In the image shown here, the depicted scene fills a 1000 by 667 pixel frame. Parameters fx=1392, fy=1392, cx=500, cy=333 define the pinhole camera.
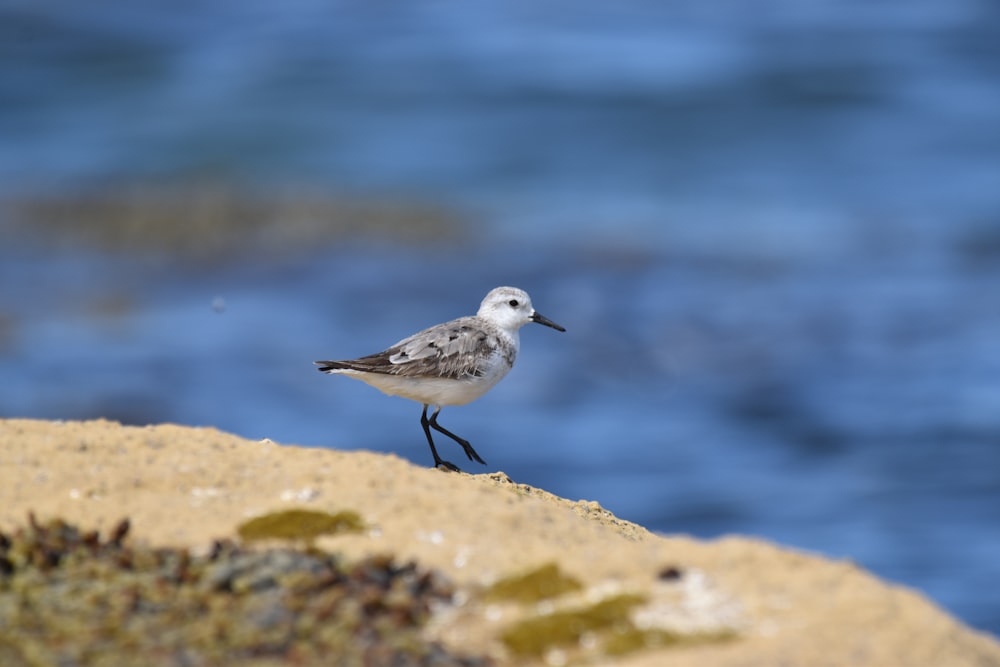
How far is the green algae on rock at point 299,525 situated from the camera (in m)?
7.46

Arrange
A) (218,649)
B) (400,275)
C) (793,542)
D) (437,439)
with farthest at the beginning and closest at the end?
(400,275) → (437,439) → (793,542) → (218,649)

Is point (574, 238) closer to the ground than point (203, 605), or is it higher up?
higher up

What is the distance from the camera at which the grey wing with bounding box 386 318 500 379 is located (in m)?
10.4

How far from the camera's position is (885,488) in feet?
66.1

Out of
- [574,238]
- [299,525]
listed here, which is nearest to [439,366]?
[299,525]

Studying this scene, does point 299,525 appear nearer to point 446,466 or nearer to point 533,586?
point 533,586

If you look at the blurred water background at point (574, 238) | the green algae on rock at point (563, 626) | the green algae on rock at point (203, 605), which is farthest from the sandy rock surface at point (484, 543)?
the blurred water background at point (574, 238)

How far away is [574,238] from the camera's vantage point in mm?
29266

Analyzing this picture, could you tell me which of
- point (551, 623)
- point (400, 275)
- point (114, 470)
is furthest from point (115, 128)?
point (551, 623)

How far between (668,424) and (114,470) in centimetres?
1449

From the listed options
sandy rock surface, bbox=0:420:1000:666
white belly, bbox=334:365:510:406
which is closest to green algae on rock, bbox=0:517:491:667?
sandy rock surface, bbox=0:420:1000:666

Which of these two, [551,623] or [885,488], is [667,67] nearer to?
[885,488]

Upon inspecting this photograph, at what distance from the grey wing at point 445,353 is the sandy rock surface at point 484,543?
1.38 meters

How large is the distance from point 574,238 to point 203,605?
2305cm
